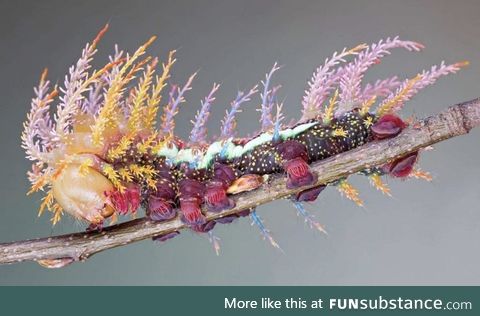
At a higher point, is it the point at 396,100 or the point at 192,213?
the point at 396,100

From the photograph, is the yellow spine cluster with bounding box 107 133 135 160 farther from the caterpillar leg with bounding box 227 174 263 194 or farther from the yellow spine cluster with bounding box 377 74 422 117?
the yellow spine cluster with bounding box 377 74 422 117

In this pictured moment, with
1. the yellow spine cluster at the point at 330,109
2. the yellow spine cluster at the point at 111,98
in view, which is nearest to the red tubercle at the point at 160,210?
the yellow spine cluster at the point at 111,98

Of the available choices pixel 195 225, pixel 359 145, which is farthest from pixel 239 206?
→ pixel 359 145

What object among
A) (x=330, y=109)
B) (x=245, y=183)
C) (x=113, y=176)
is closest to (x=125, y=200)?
(x=113, y=176)

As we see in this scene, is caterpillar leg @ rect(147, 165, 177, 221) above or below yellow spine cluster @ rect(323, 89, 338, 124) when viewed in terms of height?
below

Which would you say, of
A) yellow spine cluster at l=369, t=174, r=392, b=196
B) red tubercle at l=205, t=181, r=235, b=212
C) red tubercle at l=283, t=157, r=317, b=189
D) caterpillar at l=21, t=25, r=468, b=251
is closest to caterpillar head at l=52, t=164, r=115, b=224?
caterpillar at l=21, t=25, r=468, b=251

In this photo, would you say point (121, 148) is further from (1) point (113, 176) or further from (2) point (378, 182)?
(2) point (378, 182)
